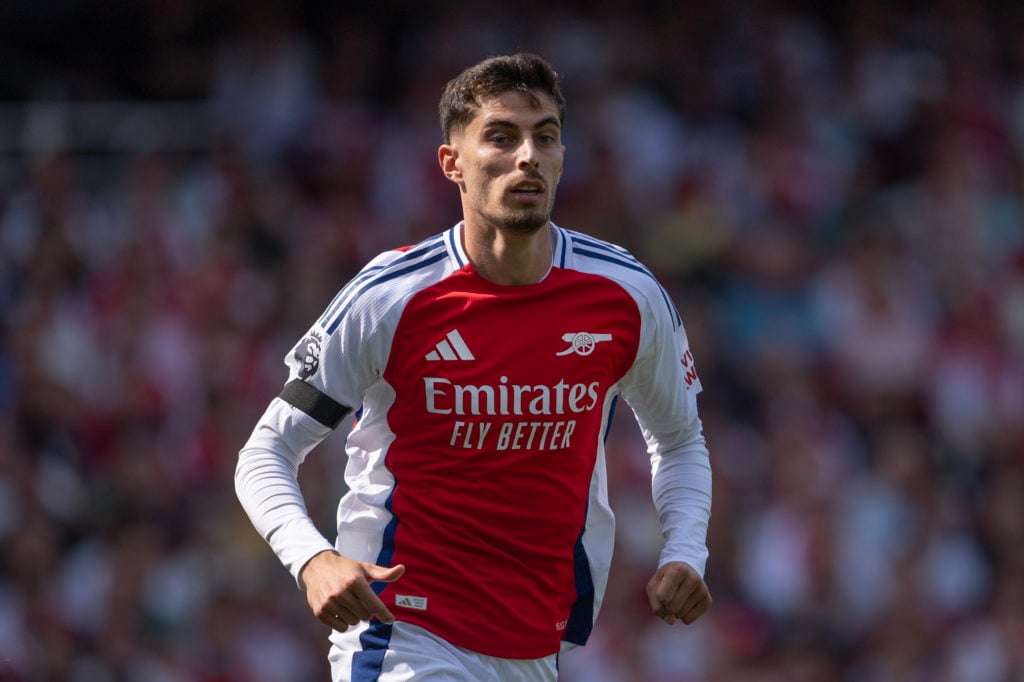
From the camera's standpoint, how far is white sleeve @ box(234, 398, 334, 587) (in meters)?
4.74

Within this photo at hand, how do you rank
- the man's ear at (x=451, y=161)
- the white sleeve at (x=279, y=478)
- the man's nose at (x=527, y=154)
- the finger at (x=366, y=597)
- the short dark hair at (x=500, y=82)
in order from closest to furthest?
the finger at (x=366, y=597) → the white sleeve at (x=279, y=478) → the man's nose at (x=527, y=154) → the short dark hair at (x=500, y=82) → the man's ear at (x=451, y=161)

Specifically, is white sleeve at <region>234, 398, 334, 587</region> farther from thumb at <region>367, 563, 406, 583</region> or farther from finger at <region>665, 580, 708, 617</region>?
finger at <region>665, 580, 708, 617</region>

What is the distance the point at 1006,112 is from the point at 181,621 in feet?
24.0

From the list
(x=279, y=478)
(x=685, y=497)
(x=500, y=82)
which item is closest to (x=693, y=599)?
(x=685, y=497)

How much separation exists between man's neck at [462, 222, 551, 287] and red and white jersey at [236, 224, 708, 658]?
1.3 inches

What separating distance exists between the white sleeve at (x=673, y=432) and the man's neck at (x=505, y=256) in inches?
15.7

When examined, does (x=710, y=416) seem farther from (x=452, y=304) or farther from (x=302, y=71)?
(x=452, y=304)

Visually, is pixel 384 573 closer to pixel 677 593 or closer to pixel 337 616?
pixel 337 616

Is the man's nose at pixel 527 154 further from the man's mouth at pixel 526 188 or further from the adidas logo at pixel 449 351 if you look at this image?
the adidas logo at pixel 449 351

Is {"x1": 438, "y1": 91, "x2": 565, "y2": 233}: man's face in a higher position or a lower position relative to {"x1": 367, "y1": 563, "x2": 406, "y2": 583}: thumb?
higher

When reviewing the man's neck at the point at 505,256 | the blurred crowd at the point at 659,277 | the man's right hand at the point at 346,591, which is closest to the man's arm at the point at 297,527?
the man's right hand at the point at 346,591

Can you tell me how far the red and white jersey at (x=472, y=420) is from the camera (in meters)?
Result: 4.93

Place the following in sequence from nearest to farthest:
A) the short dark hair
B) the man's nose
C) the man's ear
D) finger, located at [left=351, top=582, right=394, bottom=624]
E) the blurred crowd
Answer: finger, located at [left=351, top=582, right=394, bottom=624]
the man's nose
the short dark hair
the man's ear
the blurred crowd

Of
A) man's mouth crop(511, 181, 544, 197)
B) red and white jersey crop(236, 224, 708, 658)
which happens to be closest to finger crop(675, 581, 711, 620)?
red and white jersey crop(236, 224, 708, 658)
